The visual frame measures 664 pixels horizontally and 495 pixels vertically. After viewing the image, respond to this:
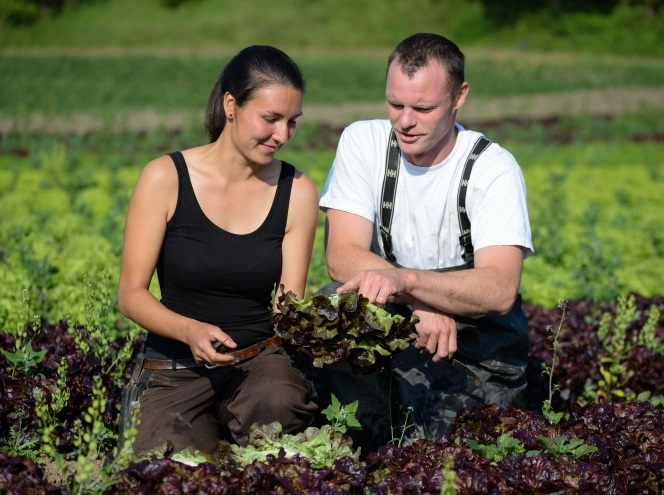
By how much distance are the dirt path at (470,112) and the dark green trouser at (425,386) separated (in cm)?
1234

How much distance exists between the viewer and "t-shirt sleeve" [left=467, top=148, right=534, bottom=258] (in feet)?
12.2

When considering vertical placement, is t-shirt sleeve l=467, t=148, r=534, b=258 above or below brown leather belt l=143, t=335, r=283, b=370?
above

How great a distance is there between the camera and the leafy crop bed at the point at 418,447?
109 inches

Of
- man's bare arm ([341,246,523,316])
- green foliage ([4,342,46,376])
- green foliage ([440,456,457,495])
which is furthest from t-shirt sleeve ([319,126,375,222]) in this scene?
green foliage ([440,456,457,495])

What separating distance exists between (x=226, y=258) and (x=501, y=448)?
1276 mm

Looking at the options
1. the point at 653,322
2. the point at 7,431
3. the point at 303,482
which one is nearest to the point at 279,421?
the point at 303,482

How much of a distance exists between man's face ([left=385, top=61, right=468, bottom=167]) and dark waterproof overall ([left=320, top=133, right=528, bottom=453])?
0.65ft

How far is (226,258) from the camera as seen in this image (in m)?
3.52

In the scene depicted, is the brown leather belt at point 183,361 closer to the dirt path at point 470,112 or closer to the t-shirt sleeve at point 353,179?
the t-shirt sleeve at point 353,179

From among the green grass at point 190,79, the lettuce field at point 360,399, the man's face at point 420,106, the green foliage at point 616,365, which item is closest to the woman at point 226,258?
the lettuce field at point 360,399

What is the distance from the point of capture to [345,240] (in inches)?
153

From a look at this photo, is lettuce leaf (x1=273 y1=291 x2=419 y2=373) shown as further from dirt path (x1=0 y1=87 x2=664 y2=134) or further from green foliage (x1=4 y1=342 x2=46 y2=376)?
dirt path (x1=0 y1=87 x2=664 y2=134)

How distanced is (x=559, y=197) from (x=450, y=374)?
6.04 meters

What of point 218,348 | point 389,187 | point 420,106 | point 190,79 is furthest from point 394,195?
point 190,79
